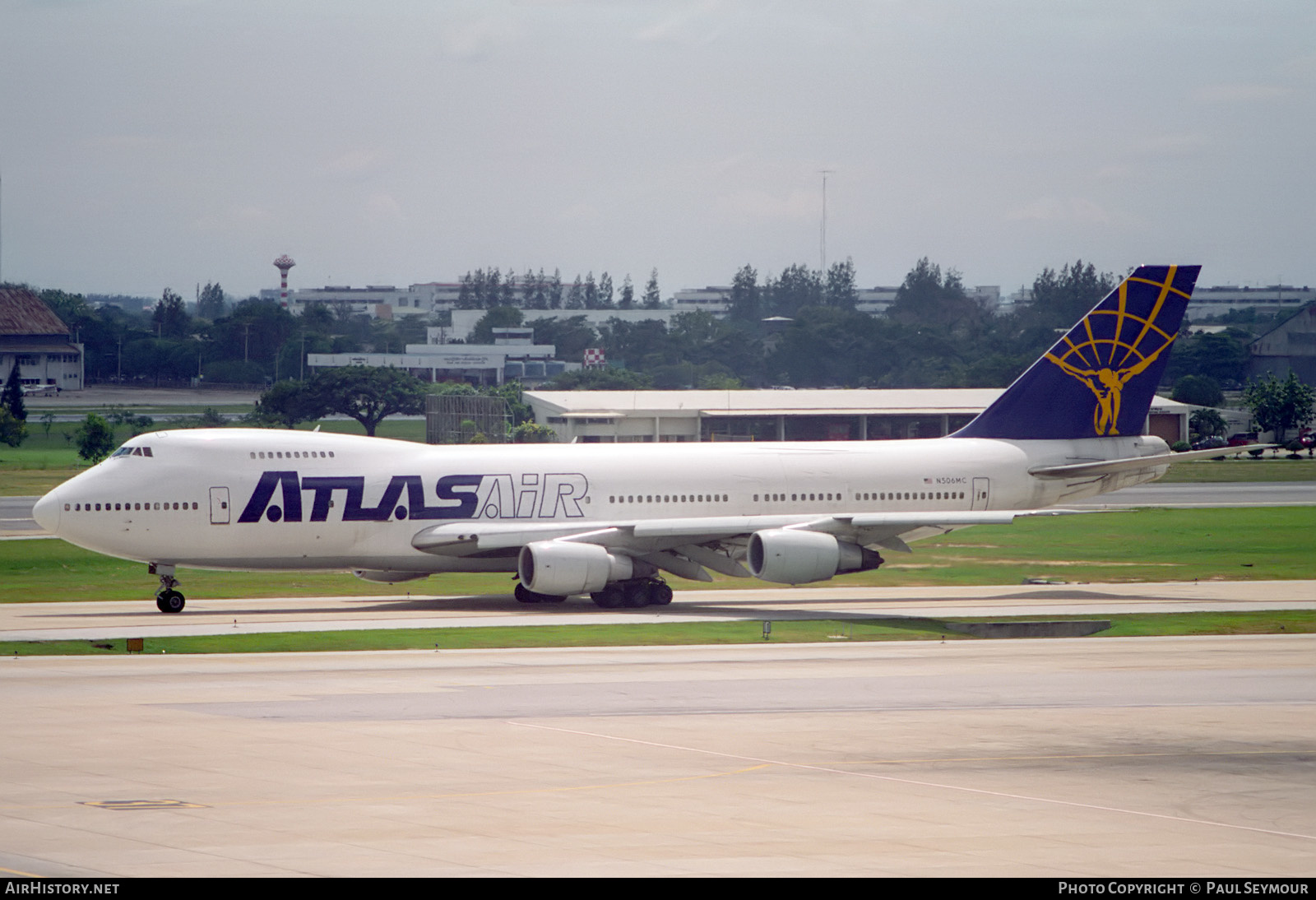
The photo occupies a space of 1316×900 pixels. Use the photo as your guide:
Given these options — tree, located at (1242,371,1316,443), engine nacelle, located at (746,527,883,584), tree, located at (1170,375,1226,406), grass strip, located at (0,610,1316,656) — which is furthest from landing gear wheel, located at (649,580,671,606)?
tree, located at (1170,375,1226,406)

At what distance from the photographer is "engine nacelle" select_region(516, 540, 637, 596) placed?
133 ft

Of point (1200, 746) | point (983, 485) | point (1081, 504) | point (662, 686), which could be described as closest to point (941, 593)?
point (983, 485)

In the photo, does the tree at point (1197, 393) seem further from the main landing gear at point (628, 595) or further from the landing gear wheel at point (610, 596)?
the landing gear wheel at point (610, 596)

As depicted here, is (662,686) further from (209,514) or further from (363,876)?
(209,514)

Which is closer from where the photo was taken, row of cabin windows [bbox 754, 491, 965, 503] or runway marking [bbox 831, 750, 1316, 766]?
runway marking [bbox 831, 750, 1316, 766]

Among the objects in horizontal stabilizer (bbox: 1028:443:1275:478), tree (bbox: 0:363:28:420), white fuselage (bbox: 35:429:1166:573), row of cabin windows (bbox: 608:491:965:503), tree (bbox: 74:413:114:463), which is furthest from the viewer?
tree (bbox: 0:363:28:420)

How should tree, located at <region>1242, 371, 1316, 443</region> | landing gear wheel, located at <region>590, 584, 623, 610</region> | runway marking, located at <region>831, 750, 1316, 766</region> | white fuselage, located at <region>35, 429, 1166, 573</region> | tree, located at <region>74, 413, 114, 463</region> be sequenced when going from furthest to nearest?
tree, located at <region>1242, 371, 1316, 443</region>
tree, located at <region>74, 413, 114, 463</region>
landing gear wheel, located at <region>590, 584, 623, 610</region>
white fuselage, located at <region>35, 429, 1166, 573</region>
runway marking, located at <region>831, 750, 1316, 766</region>

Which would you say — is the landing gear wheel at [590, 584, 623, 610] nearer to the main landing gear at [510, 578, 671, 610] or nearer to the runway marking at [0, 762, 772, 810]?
the main landing gear at [510, 578, 671, 610]

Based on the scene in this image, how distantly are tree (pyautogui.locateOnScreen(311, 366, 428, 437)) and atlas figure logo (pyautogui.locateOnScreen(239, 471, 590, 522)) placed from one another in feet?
294

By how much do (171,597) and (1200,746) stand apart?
27.0 meters

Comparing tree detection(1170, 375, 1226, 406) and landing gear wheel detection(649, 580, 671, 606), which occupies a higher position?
tree detection(1170, 375, 1226, 406)

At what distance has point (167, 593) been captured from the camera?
135 feet

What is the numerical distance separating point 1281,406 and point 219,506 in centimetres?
10749

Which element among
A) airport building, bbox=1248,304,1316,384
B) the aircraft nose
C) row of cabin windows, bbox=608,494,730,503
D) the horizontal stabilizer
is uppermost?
airport building, bbox=1248,304,1316,384
